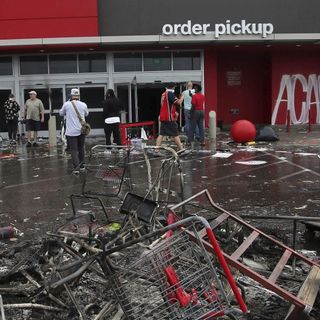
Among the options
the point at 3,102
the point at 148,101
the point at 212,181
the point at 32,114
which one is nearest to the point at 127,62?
the point at 148,101

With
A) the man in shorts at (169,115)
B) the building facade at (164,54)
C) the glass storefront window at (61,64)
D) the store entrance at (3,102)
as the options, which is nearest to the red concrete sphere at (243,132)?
the man in shorts at (169,115)

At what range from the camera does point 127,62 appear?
2133 cm

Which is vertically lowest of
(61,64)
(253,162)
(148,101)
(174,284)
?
(253,162)

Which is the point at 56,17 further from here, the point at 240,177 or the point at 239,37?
the point at 240,177

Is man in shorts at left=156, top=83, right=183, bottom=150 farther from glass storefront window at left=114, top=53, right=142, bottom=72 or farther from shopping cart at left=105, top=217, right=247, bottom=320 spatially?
shopping cart at left=105, top=217, right=247, bottom=320

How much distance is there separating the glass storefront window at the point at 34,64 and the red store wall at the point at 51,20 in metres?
1.83

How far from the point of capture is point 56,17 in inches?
768

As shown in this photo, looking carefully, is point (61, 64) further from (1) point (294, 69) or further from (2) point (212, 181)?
(2) point (212, 181)

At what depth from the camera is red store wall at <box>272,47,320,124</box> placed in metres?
22.9

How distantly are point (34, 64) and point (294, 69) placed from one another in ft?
37.4

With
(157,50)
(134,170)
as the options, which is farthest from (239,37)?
(134,170)

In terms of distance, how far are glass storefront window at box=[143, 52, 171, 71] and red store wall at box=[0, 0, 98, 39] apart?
9.10 ft

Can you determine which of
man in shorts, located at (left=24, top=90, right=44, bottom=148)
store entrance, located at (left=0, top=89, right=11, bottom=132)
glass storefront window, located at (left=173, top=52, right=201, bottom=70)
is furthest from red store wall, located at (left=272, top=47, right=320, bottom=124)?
store entrance, located at (left=0, top=89, right=11, bottom=132)

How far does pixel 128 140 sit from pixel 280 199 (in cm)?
869
